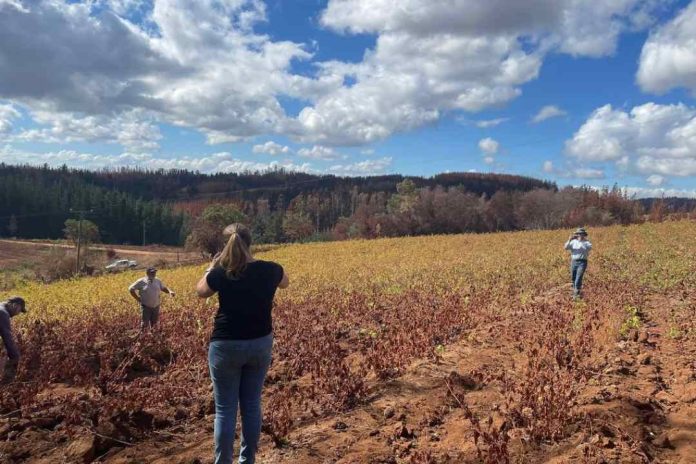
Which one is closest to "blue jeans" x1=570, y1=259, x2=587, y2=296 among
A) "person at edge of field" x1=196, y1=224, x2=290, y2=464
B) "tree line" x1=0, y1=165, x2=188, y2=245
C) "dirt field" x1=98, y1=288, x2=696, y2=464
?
"dirt field" x1=98, y1=288, x2=696, y2=464

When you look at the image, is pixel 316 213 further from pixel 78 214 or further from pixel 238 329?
pixel 238 329

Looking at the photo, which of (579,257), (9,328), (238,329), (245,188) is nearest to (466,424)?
(238,329)

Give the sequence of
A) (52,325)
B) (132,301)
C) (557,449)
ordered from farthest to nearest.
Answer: (132,301) → (52,325) → (557,449)

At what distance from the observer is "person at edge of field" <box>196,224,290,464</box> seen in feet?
12.0

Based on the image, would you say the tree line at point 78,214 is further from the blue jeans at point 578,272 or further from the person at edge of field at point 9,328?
the blue jeans at point 578,272

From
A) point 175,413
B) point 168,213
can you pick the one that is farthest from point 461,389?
point 168,213

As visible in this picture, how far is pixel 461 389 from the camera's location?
5.50m

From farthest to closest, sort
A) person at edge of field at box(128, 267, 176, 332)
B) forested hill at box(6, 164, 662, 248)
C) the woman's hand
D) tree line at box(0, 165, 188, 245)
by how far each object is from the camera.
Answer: tree line at box(0, 165, 188, 245), forested hill at box(6, 164, 662, 248), person at edge of field at box(128, 267, 176, 332), the woman's hand

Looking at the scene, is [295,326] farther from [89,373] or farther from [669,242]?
[669,242]

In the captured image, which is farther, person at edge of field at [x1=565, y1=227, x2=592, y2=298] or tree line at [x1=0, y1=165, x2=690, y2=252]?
tree line at [x1=0, y1=165, x2=690, y2=252]

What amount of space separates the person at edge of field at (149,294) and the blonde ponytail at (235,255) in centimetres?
632

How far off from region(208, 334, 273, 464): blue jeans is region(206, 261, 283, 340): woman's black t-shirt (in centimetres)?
8

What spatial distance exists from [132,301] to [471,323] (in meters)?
12.9

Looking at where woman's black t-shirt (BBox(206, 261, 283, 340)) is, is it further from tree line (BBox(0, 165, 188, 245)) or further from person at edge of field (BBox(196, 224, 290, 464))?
tree line (BBox(0, 165, 188, 245))
